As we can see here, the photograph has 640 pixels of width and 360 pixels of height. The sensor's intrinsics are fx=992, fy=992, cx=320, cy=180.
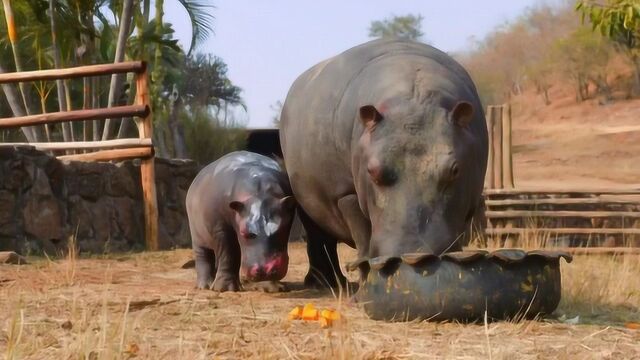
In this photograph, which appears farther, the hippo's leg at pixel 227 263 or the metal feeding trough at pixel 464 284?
the hippo's leg at pixel 227 263

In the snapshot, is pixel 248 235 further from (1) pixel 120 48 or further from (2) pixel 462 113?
(1) pixel 120 48

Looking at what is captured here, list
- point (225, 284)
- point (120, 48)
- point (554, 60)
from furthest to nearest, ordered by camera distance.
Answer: point (554, 60)
point (120, 48)
point (225, 284)

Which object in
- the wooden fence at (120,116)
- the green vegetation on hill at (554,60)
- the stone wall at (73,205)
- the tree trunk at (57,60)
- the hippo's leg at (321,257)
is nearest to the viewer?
the hippo's leg at (321,257)

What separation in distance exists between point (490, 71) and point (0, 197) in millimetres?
40035

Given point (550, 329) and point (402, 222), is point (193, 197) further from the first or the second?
point (550, 329)

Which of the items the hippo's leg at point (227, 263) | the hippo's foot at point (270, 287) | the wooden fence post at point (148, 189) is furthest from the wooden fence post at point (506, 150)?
the hippo's leg at point (227, 263)

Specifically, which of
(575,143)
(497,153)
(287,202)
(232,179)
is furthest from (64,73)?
(575,143)

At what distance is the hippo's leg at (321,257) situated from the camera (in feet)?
20.0

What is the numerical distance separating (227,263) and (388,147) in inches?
73.2

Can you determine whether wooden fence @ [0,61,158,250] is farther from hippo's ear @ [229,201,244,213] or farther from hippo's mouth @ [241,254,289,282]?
hippo's mouth @ [241,254,289,282]

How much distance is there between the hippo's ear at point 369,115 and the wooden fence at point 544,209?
252 inches

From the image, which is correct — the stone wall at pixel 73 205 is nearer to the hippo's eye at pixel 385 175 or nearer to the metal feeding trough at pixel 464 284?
the hippo's eye at pixel 385 175

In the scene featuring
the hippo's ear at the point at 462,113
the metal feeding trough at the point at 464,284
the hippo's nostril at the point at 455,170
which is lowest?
the metal feeding trough at the point at 464,284

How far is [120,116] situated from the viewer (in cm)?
1009
